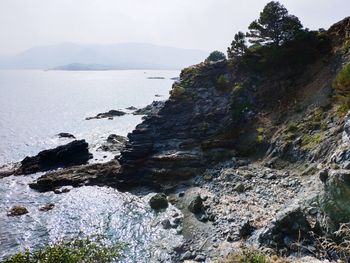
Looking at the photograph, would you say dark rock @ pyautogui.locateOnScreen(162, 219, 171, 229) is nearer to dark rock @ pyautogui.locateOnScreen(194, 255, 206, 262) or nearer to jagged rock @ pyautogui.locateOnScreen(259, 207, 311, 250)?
dark rock @ pyautogui.locateOnScreen(194, 255, 206, 262)

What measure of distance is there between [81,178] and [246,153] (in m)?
27.4

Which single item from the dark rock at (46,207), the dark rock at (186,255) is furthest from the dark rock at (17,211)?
the dark rock at (186,255)

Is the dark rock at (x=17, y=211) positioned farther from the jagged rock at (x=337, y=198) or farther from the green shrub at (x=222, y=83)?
the green shrub at (x=222, y=83)

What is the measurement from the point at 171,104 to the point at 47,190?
1047 inches

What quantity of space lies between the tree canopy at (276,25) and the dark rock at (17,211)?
46.8 m

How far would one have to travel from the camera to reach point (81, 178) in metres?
56.4

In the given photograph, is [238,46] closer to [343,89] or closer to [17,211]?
[343,89]

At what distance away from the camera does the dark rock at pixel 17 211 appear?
45.4 meters

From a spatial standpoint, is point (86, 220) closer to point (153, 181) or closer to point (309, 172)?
point (153, 181)

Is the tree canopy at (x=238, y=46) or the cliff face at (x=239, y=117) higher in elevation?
the tree canopy at (x=238, y=46)

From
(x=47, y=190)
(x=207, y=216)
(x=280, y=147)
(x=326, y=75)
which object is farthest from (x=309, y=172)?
(x=47, y=190)

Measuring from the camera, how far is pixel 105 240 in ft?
122

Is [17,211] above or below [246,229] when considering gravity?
below

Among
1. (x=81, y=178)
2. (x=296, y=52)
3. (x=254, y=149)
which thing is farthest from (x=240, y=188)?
(x=81, y=178)
